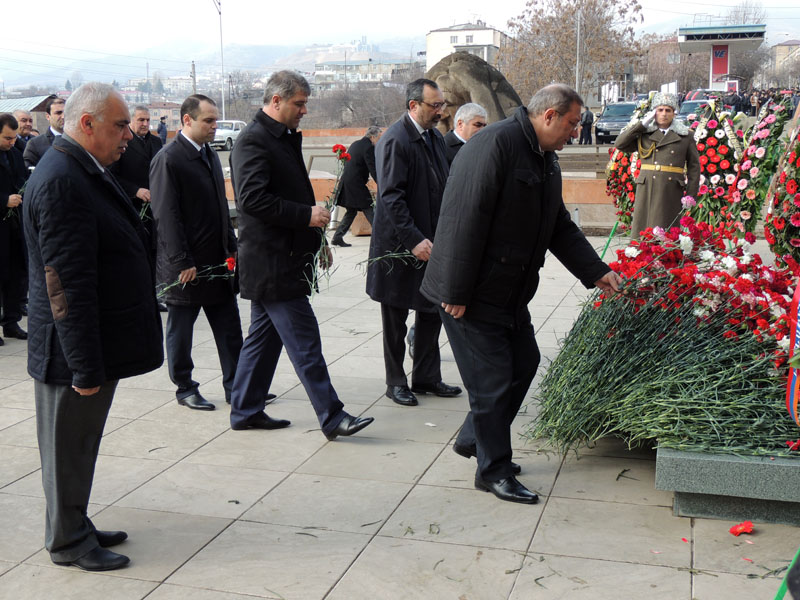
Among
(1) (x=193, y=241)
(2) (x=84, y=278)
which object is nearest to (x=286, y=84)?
(1) (x=193, y=241)

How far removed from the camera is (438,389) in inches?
237

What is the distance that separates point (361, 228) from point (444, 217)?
10255 mm

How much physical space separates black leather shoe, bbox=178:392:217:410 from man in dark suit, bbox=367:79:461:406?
115cm

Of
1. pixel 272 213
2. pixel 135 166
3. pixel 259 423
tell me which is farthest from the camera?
pixel 135 166

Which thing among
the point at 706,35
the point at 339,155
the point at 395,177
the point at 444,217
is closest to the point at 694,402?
the point at 444,217

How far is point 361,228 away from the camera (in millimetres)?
14320

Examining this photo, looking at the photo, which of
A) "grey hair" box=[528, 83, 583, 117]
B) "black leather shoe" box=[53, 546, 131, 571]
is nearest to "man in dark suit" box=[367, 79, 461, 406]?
"grey hair" box=[528, 83, 583, 117]

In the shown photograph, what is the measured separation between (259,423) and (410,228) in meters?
1.46

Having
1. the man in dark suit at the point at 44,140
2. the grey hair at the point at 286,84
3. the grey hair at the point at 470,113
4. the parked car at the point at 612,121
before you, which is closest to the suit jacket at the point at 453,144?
the grey hair at the point at 470,113

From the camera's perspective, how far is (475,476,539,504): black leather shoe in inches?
164

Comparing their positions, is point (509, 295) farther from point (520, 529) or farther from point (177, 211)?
point (177, 211)

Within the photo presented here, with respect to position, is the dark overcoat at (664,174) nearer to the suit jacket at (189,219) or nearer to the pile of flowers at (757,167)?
the pile of flowers at (757,167)

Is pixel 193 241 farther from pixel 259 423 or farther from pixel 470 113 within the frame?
pixel 470 113

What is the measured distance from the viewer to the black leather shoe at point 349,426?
5031 mm
